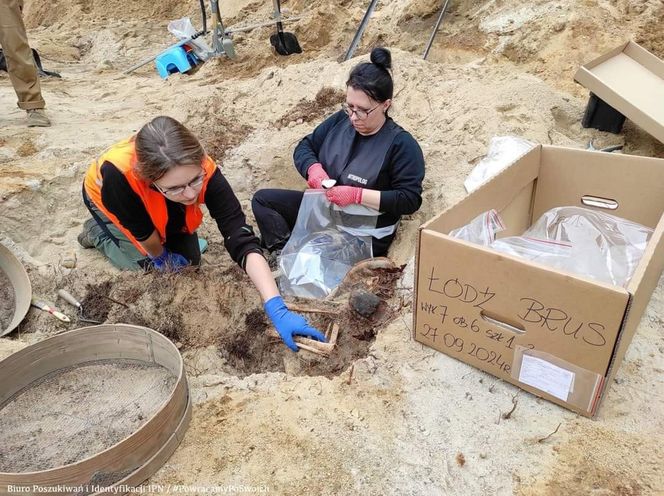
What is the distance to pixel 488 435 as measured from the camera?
154cm

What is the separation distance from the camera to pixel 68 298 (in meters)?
2.50

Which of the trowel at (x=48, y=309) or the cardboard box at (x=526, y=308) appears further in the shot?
the trowel at (x=48, y=309)

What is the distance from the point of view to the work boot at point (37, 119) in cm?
457

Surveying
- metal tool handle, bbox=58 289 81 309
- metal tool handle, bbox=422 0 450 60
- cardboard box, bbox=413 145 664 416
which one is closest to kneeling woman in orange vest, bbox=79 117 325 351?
metal tool handle, bbox=58 289 81 309

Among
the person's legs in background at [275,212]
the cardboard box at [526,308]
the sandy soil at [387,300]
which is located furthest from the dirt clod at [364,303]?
the person's legs in background at [275,212]

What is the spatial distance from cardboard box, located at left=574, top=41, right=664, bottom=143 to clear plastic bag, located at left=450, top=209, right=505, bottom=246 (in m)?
1.56

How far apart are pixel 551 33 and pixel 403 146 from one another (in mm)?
2473

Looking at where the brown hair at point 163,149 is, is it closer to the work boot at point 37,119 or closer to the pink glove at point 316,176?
the pink glove at point 316,176

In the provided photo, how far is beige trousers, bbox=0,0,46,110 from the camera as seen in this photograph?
4273mm

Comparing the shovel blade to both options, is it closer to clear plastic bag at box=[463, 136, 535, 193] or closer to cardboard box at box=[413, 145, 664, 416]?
clear plastic bag at box=[463, 136, 535, 193]

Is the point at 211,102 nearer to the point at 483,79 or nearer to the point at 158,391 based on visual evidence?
the point at 483,79

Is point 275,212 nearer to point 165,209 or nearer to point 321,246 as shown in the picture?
point 321,246

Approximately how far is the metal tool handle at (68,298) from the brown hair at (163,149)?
882 millimetres

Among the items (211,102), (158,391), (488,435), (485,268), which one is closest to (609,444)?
(488,435)
